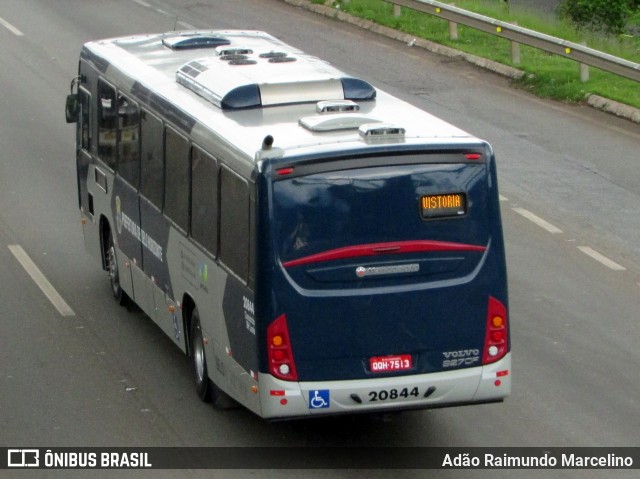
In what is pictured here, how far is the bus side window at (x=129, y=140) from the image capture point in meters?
12.8

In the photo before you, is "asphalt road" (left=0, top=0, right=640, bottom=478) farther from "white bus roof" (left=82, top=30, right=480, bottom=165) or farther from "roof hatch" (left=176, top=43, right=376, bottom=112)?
"roof hatch" (left=176, top=43, right=376, bottom=112)

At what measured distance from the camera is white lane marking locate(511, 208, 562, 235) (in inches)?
641

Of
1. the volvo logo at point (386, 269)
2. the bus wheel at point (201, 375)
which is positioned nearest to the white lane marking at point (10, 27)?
the bus wheel at point (201, 375)

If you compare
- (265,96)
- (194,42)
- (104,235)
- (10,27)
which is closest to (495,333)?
(265,96)

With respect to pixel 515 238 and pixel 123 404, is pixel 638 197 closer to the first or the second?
pixel 515 238

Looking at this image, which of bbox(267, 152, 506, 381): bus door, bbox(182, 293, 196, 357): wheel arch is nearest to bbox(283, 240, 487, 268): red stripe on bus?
bbox(267, 152, 506, 381): bus door

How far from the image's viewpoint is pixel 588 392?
11.6 m

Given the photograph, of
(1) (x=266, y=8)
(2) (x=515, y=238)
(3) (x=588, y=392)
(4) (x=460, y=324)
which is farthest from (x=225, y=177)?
(1) (x=266, y=8)

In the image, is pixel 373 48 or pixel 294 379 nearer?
pixel 294 379

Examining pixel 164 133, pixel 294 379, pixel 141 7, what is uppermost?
pixel 164 133

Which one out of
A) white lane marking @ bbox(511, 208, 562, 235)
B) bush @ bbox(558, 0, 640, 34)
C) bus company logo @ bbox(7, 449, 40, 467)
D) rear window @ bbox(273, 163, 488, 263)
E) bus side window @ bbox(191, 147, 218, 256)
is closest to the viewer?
rear window @ bbox(273, 163, 488, 263)

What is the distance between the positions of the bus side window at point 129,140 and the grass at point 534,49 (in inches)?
434

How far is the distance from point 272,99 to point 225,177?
109 cm

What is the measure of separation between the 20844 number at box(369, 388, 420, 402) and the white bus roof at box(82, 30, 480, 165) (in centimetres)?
176
